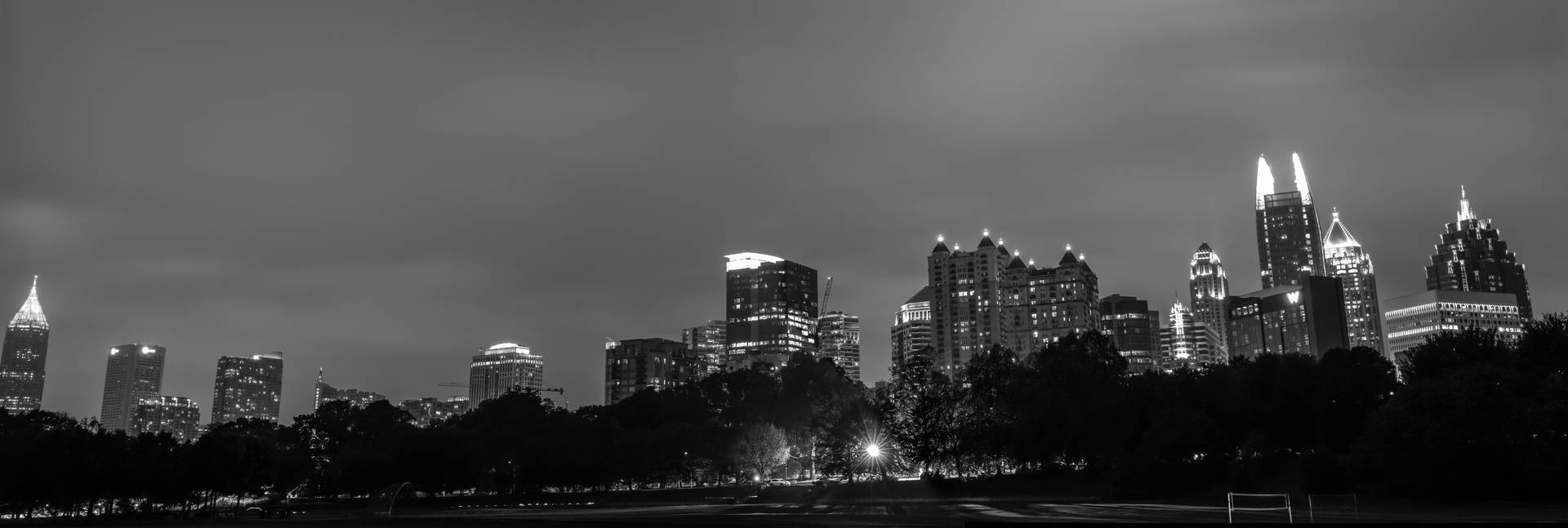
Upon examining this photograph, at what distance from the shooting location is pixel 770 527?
47250 mm

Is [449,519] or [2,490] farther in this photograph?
[2,490]

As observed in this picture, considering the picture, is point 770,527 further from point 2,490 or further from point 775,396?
point 775,396

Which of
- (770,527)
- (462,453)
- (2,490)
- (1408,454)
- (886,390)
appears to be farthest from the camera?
(462,453)

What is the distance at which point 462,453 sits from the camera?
11162cm

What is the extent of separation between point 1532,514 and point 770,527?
34.6m

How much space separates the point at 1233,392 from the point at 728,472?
2187 inches

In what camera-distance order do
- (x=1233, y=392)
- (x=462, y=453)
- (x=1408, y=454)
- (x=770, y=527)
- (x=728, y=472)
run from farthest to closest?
(x=728, y=472), (x=462, y=453), (x=1233, y=392), (x=1408, y=454), (x=770, y=527)

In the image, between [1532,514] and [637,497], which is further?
[637,497]

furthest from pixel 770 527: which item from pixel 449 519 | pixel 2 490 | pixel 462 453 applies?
pixel 462 453

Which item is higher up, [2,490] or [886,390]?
[886,390]

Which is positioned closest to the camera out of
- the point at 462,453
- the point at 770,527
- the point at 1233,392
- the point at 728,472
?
the point at 770,527

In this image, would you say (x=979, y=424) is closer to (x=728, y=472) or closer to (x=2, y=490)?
(x=728, y=472)

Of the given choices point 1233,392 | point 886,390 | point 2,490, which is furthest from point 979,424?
point 2,490

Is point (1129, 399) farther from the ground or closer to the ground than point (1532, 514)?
farther from the ground
